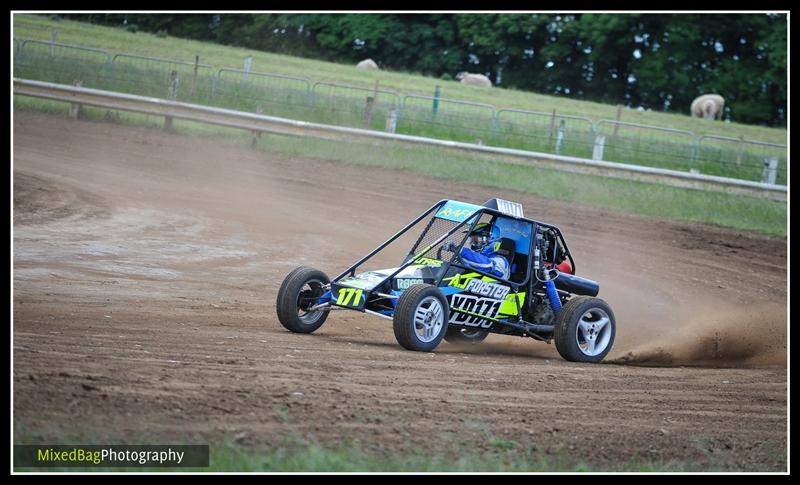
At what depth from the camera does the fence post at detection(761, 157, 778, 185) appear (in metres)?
23.3

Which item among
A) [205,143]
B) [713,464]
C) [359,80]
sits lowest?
[713,464]

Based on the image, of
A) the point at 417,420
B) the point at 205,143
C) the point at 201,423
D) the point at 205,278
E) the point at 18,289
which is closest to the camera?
the point at 201,423

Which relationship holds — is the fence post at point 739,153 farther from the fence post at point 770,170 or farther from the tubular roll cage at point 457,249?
the tubular roll cage at point 457,249

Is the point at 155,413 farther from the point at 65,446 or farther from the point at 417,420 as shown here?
the point at 417,420

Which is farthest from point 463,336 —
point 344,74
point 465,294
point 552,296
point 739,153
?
point 344,74

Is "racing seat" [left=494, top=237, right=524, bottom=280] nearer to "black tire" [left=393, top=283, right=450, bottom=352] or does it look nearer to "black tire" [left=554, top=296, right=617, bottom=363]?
"black tire" [left=554, top=296, right=617, bottom=363]

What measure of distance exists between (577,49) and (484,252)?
96.6 ft

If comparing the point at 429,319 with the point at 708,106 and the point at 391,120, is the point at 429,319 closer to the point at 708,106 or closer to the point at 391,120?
the point at 391,120

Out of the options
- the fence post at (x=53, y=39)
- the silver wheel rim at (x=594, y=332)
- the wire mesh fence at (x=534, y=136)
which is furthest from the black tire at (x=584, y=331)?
the fence post at (x=53, y=39)

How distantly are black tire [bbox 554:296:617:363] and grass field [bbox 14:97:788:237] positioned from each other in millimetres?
10562

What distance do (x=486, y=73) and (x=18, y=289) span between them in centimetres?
3123

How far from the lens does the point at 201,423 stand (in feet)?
20.4

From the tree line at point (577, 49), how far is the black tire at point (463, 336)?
88.0ft

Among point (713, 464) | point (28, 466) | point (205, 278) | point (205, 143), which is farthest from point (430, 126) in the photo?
point (28, 466)
